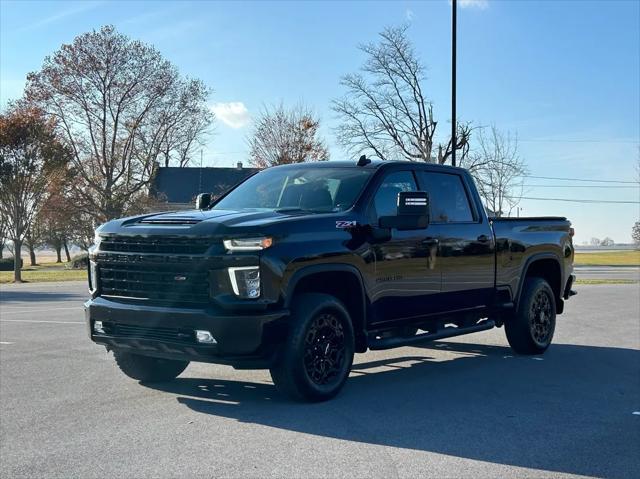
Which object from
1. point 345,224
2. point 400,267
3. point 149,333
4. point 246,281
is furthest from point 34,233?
point 246,281

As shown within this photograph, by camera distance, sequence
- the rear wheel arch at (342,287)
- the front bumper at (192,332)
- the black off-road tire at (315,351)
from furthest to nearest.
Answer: the rear wheel arch at (342,287)
the black off-road tire at (315,351)
the front bumper at (192,332)

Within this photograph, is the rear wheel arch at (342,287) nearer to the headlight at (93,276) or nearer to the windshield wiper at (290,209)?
the windshield wiper at (290,209)

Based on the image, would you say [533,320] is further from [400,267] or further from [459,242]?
[400,267]

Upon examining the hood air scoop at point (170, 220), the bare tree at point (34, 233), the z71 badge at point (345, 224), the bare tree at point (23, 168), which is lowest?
the bare tree at point (34, 233)

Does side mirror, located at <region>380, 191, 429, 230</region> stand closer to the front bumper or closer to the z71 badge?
the z71 badge

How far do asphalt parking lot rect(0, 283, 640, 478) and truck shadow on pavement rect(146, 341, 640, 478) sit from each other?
0.7 inches

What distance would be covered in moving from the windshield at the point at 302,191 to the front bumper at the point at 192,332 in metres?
1.47

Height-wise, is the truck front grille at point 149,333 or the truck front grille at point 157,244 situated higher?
the truck front grille at point 157,244

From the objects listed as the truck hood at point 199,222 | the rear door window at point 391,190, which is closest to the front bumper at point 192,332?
the truck hood at point 199,222

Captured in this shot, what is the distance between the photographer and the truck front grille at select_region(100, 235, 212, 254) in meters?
5.65

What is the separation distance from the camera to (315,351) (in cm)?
607

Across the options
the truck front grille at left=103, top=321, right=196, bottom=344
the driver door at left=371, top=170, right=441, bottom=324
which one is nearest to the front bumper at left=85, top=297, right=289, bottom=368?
the truck front grille at left=103, top=321, right=196, bottom=344

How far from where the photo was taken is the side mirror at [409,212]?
6457 millimetres

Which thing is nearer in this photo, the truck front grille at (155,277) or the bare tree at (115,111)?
the truck front grille at (155,277)
